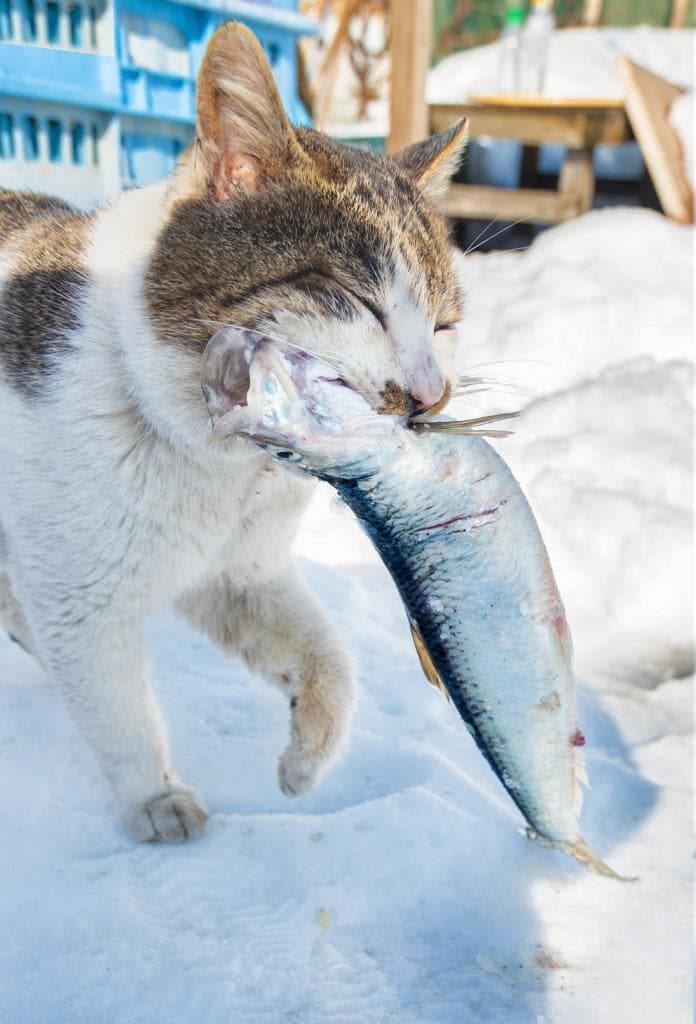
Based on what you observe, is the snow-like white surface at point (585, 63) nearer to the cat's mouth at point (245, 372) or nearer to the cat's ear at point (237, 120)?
the cat's ear at point (237, 120)

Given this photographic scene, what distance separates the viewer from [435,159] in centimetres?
181

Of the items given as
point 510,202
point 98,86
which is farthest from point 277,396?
point 510,202

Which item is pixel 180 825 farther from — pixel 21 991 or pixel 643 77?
pixel 643 77

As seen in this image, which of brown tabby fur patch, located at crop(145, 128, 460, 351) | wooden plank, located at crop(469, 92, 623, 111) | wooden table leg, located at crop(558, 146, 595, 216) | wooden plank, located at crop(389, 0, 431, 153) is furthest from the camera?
wooden table leg, located at crop(558, 146, 595, 216)

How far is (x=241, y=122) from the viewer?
147 cm

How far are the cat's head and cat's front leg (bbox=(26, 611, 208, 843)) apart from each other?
1.95 feet

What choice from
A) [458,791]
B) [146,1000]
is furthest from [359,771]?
[146,1000]

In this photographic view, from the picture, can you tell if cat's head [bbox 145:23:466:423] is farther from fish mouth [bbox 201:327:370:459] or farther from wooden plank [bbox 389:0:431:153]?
wooden plank [bbox 389:0:431:153]

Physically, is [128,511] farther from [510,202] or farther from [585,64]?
[585,64]

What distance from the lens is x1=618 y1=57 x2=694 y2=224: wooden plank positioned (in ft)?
17.0

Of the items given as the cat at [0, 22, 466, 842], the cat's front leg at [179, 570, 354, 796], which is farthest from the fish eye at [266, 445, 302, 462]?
the cat's front leg at [179, 570, 354, 796]

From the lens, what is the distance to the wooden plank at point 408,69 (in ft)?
15.1

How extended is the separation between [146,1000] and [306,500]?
91cm

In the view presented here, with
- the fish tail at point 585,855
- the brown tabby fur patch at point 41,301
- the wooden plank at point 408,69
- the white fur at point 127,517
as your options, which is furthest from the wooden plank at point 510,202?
the fish tail at point 585,855
